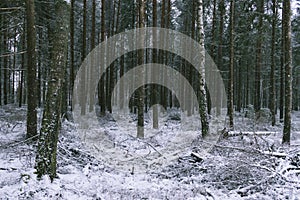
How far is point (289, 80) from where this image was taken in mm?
10734

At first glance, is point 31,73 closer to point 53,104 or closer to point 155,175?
point 53,104

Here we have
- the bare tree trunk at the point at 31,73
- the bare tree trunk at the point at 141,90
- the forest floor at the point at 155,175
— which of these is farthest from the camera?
the bare tree trunk at the point at 141,90

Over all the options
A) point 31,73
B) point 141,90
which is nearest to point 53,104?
point 31,73

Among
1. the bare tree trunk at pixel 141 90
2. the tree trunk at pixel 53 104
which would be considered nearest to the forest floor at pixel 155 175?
the tree trunk at pixel 53 104

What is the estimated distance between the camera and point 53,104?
20.0ft

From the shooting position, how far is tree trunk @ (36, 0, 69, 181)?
6.03 meters

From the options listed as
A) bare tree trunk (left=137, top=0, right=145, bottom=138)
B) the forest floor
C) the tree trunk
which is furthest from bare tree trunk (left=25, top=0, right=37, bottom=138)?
bare tree trunk (left=137, top=0, right=145, bottom=138)

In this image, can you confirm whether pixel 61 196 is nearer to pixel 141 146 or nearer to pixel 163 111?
pixel 141 146

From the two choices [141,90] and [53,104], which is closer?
[53,104]

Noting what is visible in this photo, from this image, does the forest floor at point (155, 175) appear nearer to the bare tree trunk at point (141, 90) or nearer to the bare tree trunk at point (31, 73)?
the bare tree trunk at point (31, 73)

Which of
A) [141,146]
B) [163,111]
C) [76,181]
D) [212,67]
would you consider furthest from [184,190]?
[212,67]

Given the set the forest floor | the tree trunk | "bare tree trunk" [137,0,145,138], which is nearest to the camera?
the forest floor

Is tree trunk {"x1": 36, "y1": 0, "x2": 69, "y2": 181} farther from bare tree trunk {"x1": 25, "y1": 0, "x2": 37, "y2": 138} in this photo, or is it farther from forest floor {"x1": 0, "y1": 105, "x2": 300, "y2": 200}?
bare tree trunk {"x1": 25, "y1": 0, "x2": 37, "y2": 138}

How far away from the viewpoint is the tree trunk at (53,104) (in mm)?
6027
